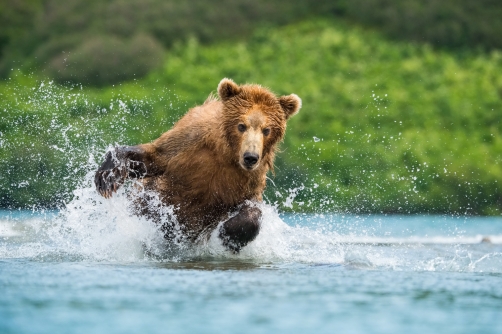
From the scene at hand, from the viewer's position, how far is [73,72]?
57.6 feet

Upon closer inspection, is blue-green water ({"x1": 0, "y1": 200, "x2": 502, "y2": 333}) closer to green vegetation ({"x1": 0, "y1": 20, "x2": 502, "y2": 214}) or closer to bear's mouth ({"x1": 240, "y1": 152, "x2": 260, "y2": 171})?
bear's mouth ({"x1": 240, "y1": 152, "x2": 260, "y2": 171})

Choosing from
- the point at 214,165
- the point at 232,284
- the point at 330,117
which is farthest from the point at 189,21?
the point at 232,284

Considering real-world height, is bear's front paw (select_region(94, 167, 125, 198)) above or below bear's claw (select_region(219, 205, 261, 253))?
above

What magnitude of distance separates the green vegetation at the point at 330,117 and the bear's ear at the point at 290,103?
6.08 meters

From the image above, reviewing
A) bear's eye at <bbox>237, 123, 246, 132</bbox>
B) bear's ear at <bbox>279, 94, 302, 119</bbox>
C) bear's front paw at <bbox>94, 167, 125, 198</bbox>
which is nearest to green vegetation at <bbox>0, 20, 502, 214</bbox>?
bear's front paw at <bbox>94, 167, 125, 198</bbox>

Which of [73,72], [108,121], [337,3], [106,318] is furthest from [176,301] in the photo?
[337,3]

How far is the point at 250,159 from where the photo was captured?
641cm

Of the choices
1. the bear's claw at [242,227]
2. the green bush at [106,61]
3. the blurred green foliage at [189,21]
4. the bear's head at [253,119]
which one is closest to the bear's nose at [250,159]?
the bear's head at [253,119]

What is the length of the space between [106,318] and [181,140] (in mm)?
3002

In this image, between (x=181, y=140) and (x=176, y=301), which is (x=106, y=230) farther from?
(x=176, y=301)

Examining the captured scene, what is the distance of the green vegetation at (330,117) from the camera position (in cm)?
1459

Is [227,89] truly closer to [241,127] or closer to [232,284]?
[241,127]

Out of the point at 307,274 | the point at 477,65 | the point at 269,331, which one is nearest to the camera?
the point at 269,331

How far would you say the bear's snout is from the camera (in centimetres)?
636
